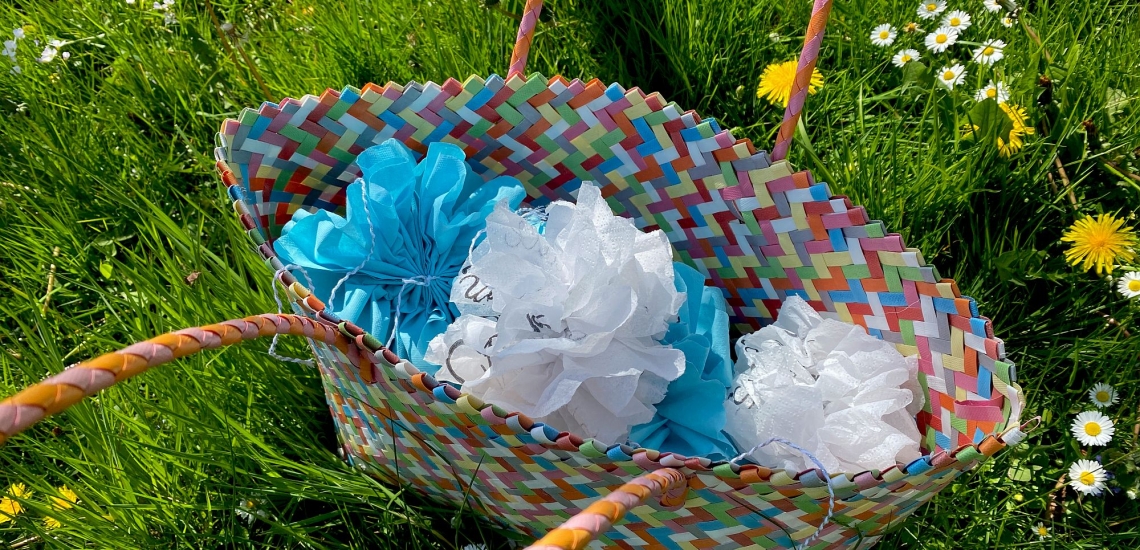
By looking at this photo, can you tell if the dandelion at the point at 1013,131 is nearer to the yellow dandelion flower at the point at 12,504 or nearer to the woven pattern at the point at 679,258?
the woven pattern at the point at 679,258

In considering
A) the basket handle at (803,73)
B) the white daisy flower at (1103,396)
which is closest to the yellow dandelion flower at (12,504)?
the basket handle at (803,73)

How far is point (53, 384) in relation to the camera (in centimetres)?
40

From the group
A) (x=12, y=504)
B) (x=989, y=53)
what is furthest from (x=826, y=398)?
(x=12, y=504)

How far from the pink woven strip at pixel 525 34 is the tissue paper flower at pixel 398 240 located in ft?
0.35

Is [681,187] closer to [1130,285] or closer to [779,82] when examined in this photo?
[779,82]

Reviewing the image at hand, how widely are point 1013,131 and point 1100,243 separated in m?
0.17

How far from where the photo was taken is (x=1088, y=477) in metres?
0.83

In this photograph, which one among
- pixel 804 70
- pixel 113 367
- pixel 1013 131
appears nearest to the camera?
pixel 113 367

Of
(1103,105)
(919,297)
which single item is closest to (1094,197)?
(1103,105)

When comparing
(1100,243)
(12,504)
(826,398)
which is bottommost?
(12,504)

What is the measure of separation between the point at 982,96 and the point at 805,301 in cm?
41

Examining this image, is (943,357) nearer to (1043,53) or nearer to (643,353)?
(643,353)

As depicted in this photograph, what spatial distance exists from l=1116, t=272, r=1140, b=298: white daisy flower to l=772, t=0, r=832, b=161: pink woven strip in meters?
0.44

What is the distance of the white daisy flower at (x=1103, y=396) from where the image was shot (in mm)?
884
